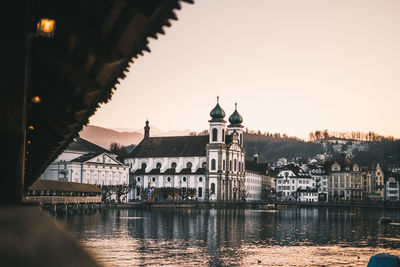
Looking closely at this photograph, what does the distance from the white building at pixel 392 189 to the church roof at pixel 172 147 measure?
67.5m

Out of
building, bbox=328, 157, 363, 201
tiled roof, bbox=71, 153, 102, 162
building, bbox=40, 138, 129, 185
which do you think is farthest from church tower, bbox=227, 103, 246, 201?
building, bbox=328, 157, 363, 201

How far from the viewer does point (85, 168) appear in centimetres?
11850

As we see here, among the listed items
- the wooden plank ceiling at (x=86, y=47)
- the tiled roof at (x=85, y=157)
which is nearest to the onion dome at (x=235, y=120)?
the tiled roof at (x=85, y=157)

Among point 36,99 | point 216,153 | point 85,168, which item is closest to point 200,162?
point 216,153

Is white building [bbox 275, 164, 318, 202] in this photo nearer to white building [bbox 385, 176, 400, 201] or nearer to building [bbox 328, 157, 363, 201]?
building [bbox 328, 157, 363, 201]

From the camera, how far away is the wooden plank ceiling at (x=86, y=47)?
512 centimetres

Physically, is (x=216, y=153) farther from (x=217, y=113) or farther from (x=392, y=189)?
(x=392, y=189)

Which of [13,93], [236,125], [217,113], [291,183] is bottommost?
[291,183]

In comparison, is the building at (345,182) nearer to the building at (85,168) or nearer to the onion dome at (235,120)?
the onion dome at (235,120)

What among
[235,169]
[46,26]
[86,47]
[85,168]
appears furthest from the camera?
[235,169]

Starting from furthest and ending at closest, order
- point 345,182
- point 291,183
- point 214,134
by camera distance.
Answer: point 345,182
point 291,183
point 214,134

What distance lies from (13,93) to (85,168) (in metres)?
114

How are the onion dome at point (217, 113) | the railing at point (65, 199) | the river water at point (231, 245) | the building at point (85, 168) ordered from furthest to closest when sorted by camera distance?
the onion dome at point (217, 113) → the building at point (85, 168) → the railing at point (65, 199) → the river water at point (231, 245)

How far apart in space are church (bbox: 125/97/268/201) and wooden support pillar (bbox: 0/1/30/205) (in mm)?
130345
